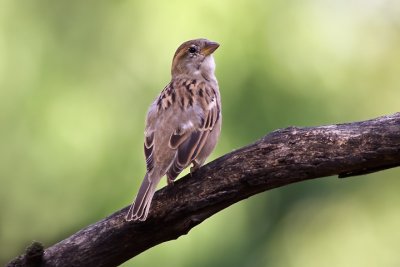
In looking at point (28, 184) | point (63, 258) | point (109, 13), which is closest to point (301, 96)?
point (109, 13)

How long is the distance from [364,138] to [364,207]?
277 centimetres

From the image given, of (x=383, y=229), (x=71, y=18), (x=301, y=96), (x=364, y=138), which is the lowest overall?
(x=364, y=138)

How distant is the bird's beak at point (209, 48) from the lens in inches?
276

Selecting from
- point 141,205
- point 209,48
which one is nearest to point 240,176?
point 141,205

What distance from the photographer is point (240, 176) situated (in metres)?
5.11

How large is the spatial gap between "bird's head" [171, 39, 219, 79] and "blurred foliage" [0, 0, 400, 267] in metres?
0.16

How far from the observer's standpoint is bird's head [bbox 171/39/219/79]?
706 centimetres

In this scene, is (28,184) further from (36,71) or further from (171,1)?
(171,1)

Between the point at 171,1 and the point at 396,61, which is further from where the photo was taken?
the point at 396,61

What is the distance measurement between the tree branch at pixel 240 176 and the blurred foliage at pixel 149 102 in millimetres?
1578

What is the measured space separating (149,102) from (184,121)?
1.06 m

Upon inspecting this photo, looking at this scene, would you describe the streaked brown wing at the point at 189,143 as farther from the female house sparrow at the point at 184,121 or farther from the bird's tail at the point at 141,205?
the bird's tail at the point at 141,205

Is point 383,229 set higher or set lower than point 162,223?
higher

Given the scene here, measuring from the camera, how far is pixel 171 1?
24.6 feet
